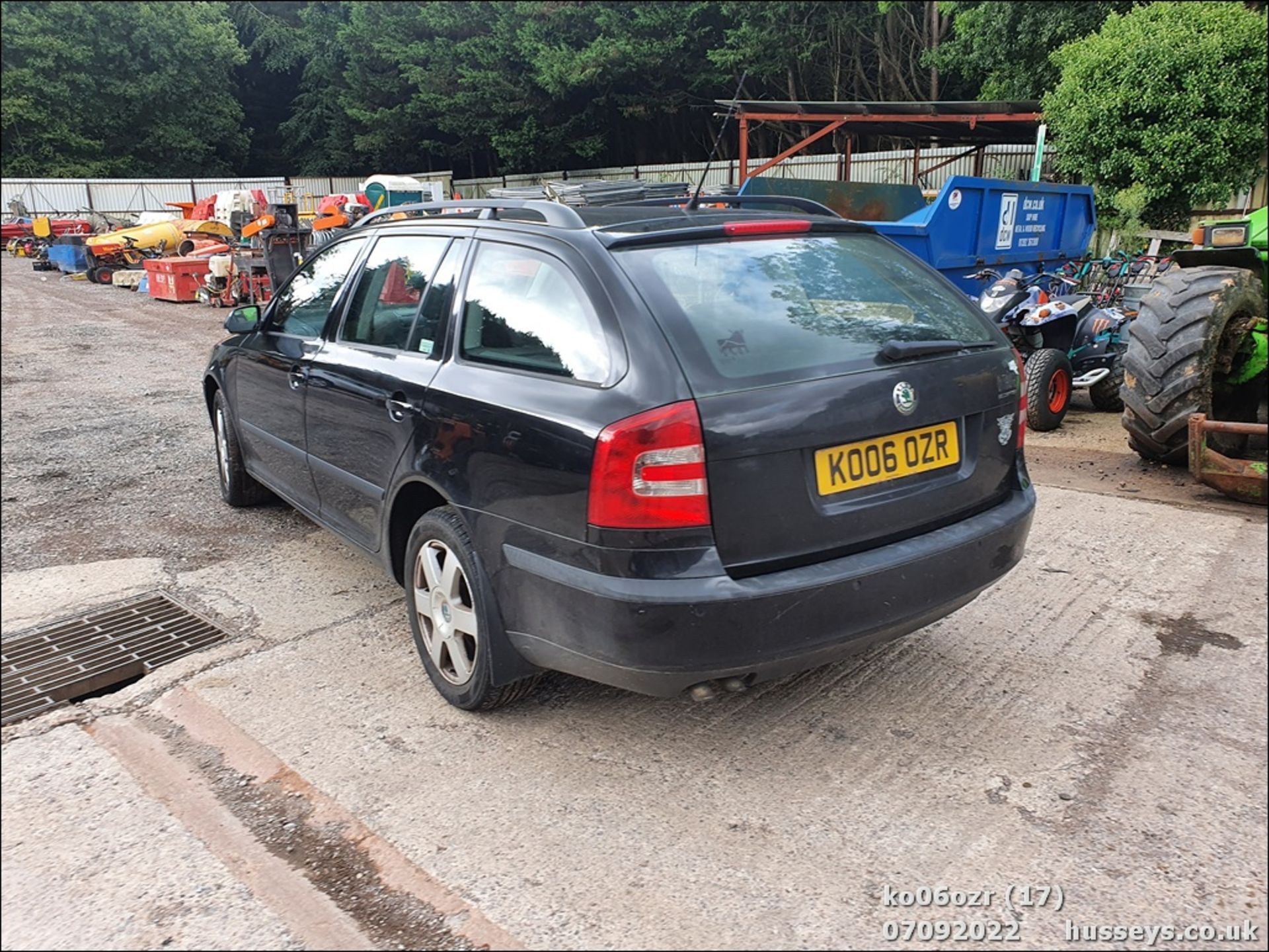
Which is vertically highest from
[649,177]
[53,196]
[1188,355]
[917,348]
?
[649,177]

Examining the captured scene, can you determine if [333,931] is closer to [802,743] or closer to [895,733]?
[802,743]

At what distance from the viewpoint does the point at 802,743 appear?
2924 mm

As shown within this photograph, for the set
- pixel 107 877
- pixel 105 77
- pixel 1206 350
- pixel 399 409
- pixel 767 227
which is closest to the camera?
pixel 107 877

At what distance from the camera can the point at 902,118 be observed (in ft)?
51.8

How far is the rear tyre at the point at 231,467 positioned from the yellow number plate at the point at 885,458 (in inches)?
141

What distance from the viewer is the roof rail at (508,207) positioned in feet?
9.87

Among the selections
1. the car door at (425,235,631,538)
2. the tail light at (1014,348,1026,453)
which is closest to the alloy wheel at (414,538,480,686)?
the car door at (425,235,631,538)

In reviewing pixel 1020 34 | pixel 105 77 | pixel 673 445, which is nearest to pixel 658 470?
pixel 673 445

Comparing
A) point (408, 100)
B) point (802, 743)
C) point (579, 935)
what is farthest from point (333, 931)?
point (408, 100)

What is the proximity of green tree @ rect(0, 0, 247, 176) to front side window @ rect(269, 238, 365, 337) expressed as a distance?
945mm

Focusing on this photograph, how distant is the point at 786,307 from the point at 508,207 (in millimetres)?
1104

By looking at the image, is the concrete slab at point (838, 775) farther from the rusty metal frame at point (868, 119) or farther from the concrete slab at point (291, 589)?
the rusty metal frame at point (868, 119)

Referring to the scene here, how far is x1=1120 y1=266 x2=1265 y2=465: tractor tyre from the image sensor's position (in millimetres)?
4887

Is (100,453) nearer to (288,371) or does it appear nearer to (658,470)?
(288,371)
